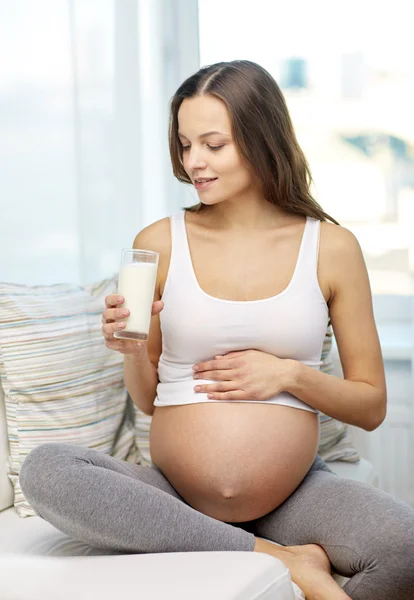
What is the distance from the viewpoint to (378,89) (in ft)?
8.42

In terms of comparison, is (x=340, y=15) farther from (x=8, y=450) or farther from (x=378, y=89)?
(x=8, y=450)

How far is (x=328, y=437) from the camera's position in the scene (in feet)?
7.37

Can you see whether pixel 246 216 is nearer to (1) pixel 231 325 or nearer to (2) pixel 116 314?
(1) pixel 231 325

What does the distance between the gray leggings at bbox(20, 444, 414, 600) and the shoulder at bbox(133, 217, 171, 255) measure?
47 cm

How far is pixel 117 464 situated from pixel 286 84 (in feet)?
4.91

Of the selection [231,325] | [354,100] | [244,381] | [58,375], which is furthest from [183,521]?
[354,100]

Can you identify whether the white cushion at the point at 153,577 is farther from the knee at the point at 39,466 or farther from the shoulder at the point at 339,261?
the shoulder at the point at 339,261

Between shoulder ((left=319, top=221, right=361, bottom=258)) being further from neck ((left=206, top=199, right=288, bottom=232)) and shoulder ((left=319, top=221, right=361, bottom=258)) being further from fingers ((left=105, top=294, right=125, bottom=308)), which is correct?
fingers ((left=105, top=294, right=125, bottom=308))

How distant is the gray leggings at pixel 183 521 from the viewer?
55.8 inches

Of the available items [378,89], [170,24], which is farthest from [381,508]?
[170,24]

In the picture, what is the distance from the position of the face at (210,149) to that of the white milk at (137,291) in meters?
0.27

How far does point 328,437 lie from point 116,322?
0.93 meters

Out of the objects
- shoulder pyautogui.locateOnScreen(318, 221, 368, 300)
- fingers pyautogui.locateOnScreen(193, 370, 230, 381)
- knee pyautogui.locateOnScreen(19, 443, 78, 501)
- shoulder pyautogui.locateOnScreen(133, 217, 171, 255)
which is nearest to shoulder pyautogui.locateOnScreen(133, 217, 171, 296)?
shoulder pyautogui.locateOnScreen(133, 217, 171, 255)

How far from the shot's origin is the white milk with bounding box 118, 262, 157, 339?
1493 millimetres
